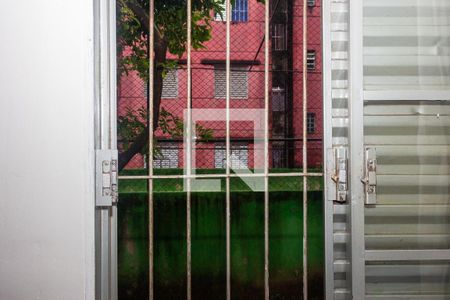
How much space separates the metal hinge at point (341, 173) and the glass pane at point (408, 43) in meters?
0.39

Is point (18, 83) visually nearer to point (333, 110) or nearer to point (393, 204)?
point (333, 110)

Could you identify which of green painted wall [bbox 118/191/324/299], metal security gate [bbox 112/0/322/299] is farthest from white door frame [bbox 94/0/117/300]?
green painted wall [bbox 118/191/324/299]

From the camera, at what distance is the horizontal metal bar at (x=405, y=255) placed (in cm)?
174

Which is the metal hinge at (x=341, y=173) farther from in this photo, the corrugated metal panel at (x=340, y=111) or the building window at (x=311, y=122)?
the building window at (x=311, y=122)

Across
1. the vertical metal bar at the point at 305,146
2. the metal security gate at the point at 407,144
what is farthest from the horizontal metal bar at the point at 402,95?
the vertical metal bar at the point at 305,146

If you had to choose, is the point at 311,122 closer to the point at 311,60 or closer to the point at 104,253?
the point at 311,60

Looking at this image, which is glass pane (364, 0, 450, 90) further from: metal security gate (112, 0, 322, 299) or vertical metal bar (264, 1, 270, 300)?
vertical metal bar (264, 1, 270, 300)

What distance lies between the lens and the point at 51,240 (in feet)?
4.95

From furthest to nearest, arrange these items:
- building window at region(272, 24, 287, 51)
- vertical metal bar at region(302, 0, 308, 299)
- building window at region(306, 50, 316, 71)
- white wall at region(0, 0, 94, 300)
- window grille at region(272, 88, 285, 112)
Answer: building window at region(272, 24, 287, 51) < window grille at region(272, 88, 285, 112) < building window at region(306, 50, 316, 71) < vertical metal bar at region(302, 0, 308, 299) < white wall at region(0, 0, 94, 300)

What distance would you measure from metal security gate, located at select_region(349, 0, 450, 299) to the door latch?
0.05 metres

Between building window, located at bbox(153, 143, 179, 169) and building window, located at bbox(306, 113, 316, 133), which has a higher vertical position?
building window, located at bbox(306, 113, 316, 133)

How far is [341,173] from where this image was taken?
1.77 metres

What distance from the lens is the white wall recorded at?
1.51 m

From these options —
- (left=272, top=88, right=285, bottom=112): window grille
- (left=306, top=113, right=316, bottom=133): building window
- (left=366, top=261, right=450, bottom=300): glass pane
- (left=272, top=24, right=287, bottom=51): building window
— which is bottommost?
(left=366, top=261, right=450, bottom=300): glass pane
